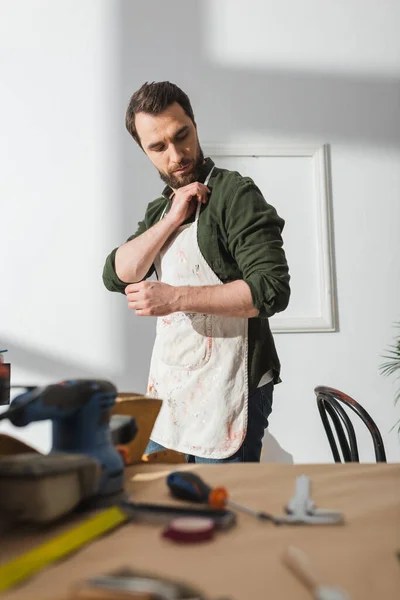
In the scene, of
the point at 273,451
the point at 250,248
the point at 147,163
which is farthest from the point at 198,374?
the point at 147,163

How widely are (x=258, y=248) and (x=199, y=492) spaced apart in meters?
0.67

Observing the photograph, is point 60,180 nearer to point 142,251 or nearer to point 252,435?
point 142,251

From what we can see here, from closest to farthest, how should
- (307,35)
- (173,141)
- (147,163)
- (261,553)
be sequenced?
(261,553) → (173,141) → (147,163) → (307,35)

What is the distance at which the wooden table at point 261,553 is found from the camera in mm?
523

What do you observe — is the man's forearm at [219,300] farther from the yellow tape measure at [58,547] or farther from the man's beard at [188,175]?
the yellow tape measure at [58,547]

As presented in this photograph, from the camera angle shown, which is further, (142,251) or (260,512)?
(142,251)

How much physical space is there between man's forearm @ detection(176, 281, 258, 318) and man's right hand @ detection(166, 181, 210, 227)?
213 millimetres

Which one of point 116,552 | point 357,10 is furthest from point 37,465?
point 357,10

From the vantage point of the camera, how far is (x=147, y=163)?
2.87m

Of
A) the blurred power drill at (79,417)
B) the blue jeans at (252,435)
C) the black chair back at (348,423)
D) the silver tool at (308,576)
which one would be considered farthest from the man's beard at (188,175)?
the silver tool at (308,576)

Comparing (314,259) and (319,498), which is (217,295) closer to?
(319,498)

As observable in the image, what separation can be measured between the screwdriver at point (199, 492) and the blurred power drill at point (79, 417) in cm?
7

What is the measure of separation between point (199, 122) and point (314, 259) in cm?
84

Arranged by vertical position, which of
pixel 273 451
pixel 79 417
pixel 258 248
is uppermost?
pixel 258 248
